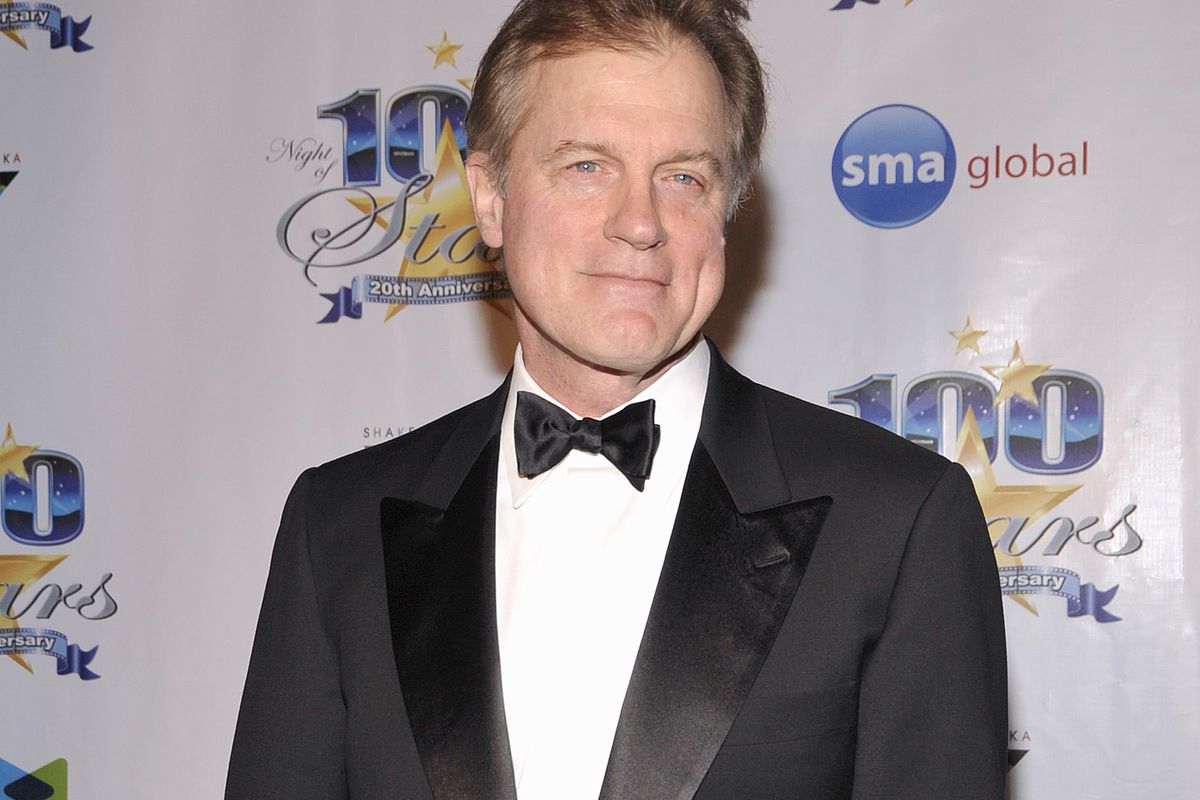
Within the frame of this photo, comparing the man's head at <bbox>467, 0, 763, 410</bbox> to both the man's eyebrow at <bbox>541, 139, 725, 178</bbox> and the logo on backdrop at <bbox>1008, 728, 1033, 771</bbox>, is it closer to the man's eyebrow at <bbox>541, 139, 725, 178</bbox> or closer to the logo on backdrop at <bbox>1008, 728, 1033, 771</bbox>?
the man's eyebrow at <bbox>541, 139, 725, 178</bbox>

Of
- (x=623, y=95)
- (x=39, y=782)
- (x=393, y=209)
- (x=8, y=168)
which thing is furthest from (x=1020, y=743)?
(x=8, y=168)

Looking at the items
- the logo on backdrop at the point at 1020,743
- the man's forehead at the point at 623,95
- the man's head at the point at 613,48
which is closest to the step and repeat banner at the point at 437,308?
the logo on backdrop at the point at 1020,743

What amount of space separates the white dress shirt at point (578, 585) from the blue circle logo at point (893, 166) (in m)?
0.79

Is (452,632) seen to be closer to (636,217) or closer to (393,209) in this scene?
(636,217)

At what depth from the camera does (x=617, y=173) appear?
1300 mm

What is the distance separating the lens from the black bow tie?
1.33m

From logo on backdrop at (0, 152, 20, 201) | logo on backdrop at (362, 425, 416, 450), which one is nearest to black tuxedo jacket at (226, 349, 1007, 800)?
logo on backdrop at (362, 425, 416, 450)

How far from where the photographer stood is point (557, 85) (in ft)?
4.36

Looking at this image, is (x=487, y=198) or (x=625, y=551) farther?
(x=487, y=198)

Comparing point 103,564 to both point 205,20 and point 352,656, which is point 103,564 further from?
point 352,656

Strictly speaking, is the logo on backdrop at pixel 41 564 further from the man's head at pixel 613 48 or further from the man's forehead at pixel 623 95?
the man's forehead at pixel 623 95

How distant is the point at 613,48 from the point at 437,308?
104 centimetres

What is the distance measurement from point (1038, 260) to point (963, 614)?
0.98 meters

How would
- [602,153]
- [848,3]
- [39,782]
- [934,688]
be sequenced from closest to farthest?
1. [934,688]
2. [602,153]
3. [848,3]
4. [39,782]
